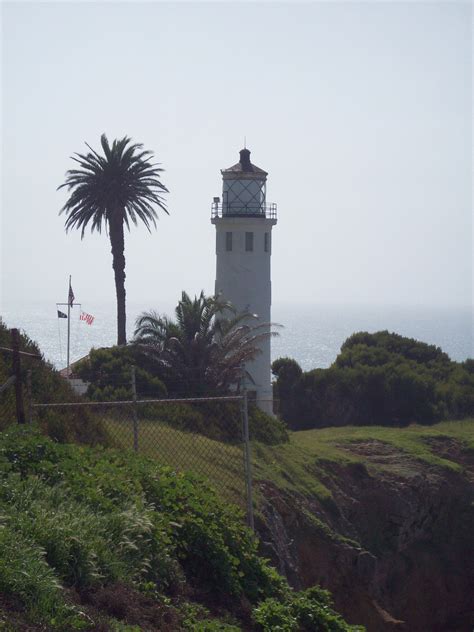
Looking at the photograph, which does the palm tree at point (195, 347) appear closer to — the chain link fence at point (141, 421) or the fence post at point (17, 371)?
the chain link fence at point (141, 421)

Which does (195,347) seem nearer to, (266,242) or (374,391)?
(266,242)

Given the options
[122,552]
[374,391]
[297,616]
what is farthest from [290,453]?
[374,391]

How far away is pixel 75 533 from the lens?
7.99 meters

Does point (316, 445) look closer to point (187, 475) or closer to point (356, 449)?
point (356, 449)

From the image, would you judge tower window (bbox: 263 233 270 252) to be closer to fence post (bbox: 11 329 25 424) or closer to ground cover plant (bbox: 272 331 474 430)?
ground cover plant (bbox: 272 331 474 430)

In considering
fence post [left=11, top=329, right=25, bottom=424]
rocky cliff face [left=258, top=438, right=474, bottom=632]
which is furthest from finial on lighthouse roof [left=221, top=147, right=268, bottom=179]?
fence post [left=11, top=329, right=25, bottom=424]

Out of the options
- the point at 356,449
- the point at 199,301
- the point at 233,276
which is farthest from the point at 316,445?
the point at 233,276

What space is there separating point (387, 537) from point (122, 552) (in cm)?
1553

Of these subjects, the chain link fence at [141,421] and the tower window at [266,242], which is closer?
the chain link fence at [141,421]

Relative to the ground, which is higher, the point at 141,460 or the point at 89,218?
the point at 89,218

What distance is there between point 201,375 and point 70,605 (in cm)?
2001

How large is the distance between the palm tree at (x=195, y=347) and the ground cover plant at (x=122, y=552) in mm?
15867

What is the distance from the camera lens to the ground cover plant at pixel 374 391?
36156 mm

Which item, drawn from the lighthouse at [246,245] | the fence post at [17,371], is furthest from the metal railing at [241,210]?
the fence post at [17,371]
